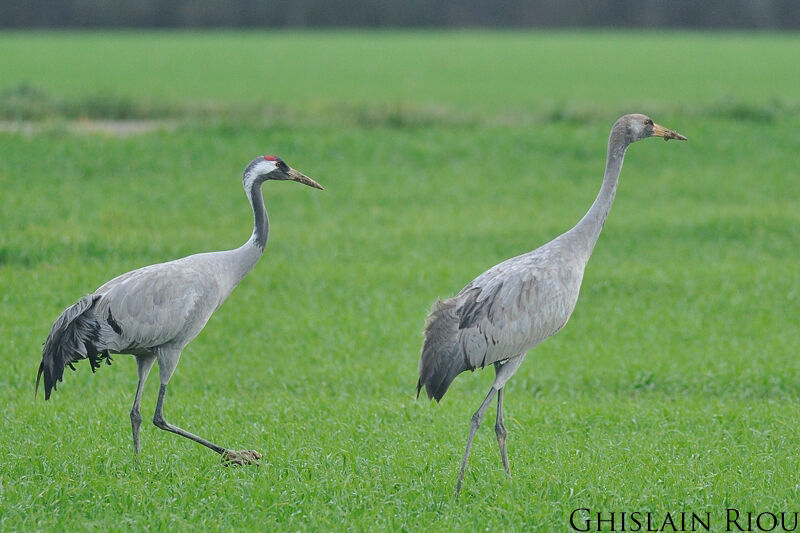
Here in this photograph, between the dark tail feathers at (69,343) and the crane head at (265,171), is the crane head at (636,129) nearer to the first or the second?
the crane head at (265,171)

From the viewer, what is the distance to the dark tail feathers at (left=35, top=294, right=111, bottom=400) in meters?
6.39

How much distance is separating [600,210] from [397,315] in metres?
4.04

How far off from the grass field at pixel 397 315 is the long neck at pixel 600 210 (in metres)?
1.40

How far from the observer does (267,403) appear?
315 inches

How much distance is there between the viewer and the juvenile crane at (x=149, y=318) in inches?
253

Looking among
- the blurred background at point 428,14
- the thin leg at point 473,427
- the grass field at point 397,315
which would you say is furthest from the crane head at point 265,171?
the blurred background at point 428,14

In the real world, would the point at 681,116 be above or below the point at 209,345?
above

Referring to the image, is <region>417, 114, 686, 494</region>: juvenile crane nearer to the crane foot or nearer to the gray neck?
the crane foot

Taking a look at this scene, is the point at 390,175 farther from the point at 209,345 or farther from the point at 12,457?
the point at 12,457

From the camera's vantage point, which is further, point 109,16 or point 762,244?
point 109,16

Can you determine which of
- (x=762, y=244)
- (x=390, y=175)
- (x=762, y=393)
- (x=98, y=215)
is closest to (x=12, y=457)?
(x=762, y=393)

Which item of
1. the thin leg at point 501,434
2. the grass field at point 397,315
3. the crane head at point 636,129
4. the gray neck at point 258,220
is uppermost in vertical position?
the crane head at point 636,129

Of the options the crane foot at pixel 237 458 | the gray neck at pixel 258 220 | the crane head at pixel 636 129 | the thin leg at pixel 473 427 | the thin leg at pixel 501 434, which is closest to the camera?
the thin leg at pixel 473 427

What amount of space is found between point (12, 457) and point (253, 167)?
2.44 metres
